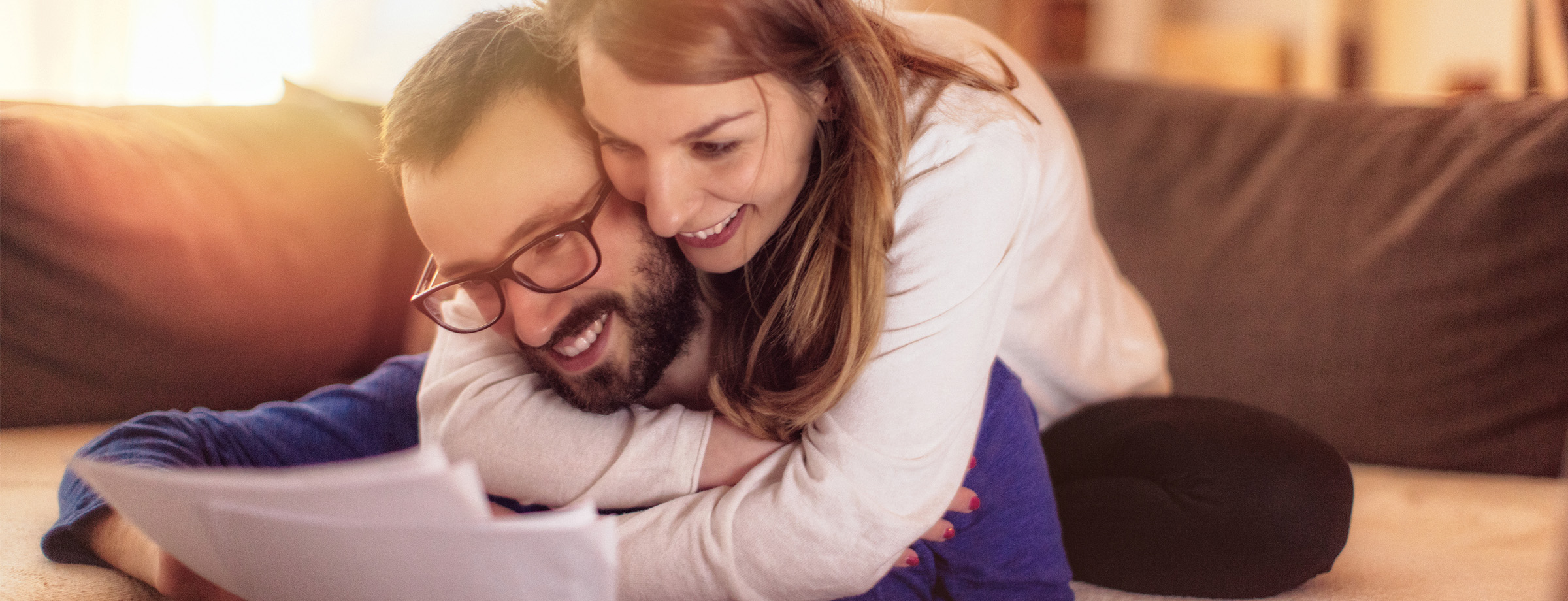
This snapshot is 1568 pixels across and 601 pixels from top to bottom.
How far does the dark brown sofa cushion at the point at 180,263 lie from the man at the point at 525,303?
7 centimetres

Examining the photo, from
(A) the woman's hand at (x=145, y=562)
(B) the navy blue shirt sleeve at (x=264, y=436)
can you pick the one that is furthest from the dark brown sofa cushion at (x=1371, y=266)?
(A) the woman's hand at (x=145, y=562)

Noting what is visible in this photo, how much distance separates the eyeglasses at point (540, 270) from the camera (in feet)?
2.67

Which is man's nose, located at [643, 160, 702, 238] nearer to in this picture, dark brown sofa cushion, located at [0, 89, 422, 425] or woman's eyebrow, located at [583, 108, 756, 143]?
woman's eyebrow, located at [583, 108, 756, 143]

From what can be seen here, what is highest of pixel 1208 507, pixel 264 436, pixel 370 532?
pixel 370 532

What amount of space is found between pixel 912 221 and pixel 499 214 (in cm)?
35

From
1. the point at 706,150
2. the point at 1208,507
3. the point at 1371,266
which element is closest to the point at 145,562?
the point at 706,150

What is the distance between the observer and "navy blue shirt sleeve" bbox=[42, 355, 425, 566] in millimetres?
771

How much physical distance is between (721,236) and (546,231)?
0.15m

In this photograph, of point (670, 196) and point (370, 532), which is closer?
point (370, 532)

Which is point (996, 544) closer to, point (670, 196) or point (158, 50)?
point (670, 196)

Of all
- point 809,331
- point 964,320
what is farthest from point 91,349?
point 964,320

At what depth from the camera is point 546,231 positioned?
32.2 inches

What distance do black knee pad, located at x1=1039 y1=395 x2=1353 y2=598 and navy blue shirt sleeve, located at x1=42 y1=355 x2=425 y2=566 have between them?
28.9 inches

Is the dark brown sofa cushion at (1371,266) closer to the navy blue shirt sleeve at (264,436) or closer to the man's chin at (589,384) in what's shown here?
the man's chin at (589,384)
